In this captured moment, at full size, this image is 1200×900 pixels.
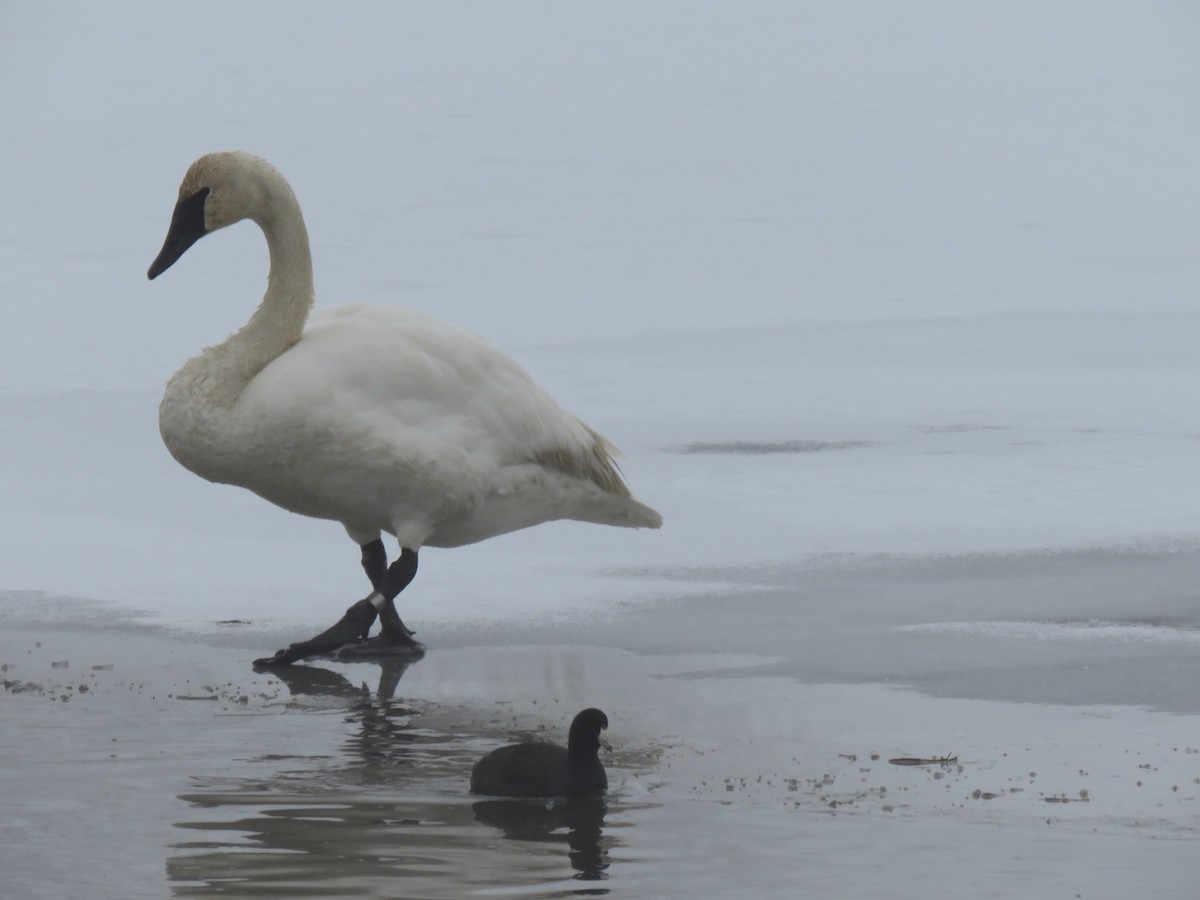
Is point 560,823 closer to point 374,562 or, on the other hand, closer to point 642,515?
point 374,562

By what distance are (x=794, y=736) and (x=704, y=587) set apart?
96.1 inches

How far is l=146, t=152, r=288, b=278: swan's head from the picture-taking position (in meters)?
8.09

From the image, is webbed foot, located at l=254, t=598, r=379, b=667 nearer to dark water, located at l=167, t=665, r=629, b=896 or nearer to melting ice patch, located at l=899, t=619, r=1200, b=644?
dark water, located at l=167, t=665, r=629, b=896

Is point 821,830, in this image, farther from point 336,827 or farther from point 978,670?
point 978,670

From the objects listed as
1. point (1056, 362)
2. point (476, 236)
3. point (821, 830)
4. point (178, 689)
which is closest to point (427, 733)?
point (178, 689)

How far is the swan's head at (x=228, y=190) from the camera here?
8094mm

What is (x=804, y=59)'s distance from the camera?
103ft

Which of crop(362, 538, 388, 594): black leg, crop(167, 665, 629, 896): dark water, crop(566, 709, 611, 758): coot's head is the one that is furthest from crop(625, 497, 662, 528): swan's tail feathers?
crop(566, 709, 611, 758): coot's head

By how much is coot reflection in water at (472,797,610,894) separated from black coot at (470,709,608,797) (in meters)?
0.03

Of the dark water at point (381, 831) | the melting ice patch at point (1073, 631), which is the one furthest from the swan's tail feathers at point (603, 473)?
the dark water at point (381, 831)

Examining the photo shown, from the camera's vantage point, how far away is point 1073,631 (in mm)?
7668

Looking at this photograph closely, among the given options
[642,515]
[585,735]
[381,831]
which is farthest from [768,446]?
[381,831]

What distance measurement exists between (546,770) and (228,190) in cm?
345

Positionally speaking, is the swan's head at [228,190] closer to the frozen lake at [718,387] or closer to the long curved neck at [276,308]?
the long curved neck at [276,308]
